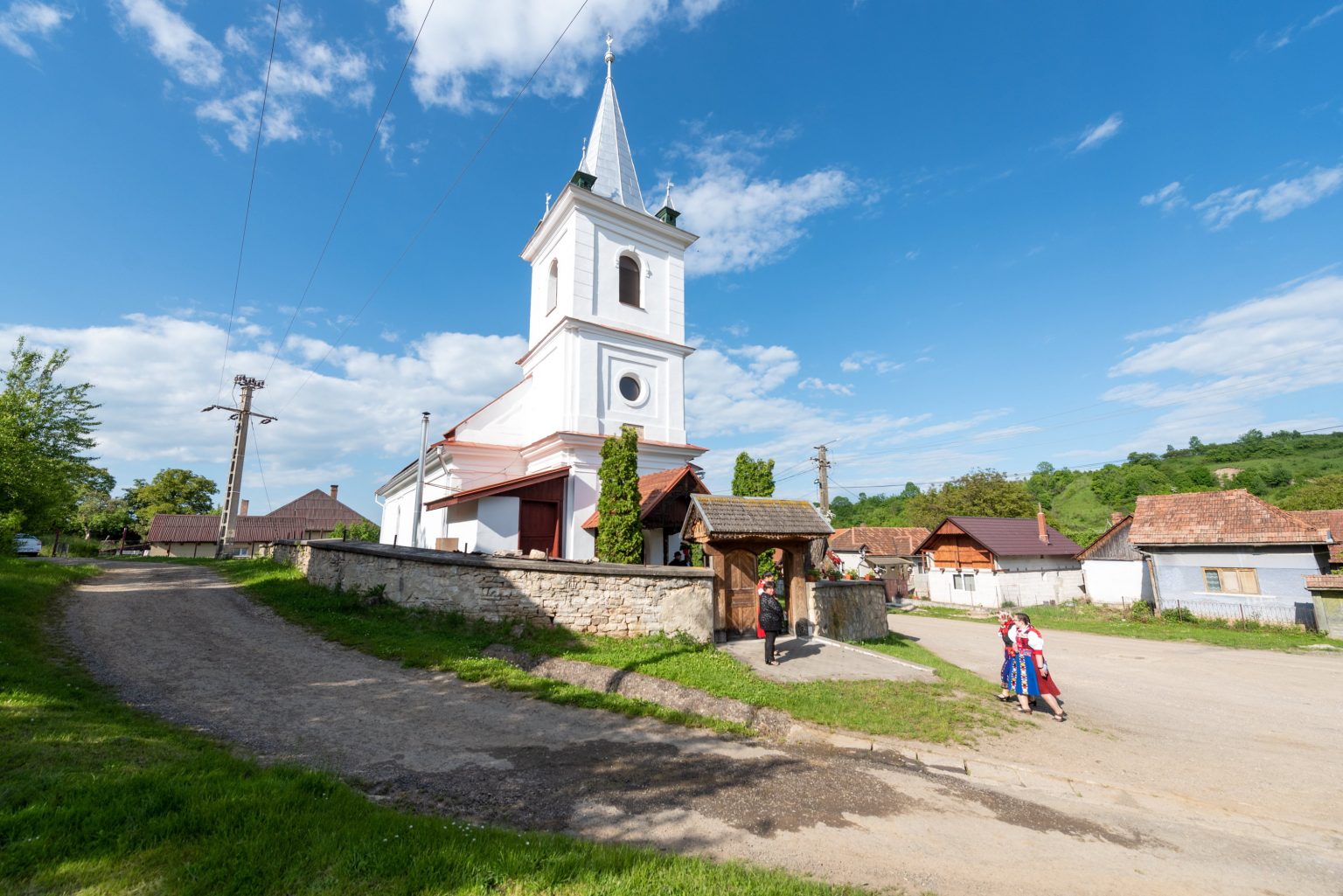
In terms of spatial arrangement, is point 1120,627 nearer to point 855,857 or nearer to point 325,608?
point 855,857

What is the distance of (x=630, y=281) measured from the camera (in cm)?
2330

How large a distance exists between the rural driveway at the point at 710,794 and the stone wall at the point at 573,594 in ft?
7.69

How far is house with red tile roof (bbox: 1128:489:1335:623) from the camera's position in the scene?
2111 centimetres

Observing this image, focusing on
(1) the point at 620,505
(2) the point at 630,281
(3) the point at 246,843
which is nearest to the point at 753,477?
(1) the point at 620,505

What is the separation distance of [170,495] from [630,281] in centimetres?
5409

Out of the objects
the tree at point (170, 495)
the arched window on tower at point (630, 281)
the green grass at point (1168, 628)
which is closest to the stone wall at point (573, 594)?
the arched window on tower at point (630, 281)

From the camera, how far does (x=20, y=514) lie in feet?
53.2

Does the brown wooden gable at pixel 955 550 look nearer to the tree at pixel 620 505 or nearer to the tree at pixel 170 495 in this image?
the tree at pixel 620 505

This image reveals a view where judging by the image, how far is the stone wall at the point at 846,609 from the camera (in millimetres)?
13133

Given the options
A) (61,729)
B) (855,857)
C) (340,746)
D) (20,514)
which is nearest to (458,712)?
(340,746)

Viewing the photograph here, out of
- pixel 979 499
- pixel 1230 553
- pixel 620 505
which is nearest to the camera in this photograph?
pixel 620 505

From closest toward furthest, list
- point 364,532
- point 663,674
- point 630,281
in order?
point 663,674 → point 630,281 → point 364,532

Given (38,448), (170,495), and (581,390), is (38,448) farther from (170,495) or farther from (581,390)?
(170,495)

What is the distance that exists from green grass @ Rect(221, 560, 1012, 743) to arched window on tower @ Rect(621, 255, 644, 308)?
50.1 feet
